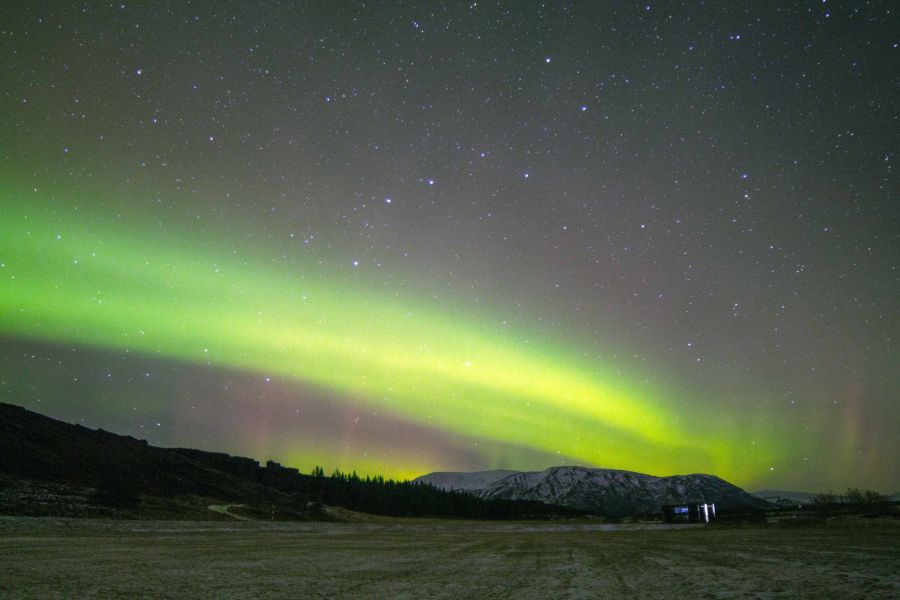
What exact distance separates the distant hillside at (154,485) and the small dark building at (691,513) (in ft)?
167

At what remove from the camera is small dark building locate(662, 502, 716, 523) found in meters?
57.5

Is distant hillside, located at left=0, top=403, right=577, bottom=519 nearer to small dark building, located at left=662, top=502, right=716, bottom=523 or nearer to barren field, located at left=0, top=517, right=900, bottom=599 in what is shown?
barren field, located at left=0, top=517, right=900, bottom=599

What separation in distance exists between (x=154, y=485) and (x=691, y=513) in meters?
78.2

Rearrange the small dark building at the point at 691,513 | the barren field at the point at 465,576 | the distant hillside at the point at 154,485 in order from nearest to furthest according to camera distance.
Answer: the barren field at the point at 465,576 < the small dark building at the point at 691,513 < the distant hillside at the point at 154,485

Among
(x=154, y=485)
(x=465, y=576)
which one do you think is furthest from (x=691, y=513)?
(x=154, y=485)

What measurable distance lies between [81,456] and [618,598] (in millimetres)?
107885

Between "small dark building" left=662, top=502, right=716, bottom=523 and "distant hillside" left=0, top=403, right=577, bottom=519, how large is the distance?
50.8m

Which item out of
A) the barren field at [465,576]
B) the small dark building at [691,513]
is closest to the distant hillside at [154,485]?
the barren field at [465,576]

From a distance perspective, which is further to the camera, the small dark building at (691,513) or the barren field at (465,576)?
the small dark building at (691,513)

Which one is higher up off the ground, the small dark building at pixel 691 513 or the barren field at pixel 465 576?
the barren field at pixel 465 576

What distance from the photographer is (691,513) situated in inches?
2315

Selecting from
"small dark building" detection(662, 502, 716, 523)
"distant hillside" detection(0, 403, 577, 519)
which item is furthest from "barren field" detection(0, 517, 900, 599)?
"small dark building" detection(662, 502, 716, 523)

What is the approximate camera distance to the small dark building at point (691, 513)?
189 ft

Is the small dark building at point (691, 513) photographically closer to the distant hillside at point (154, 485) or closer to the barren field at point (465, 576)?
the barren field at point (465, 576)
